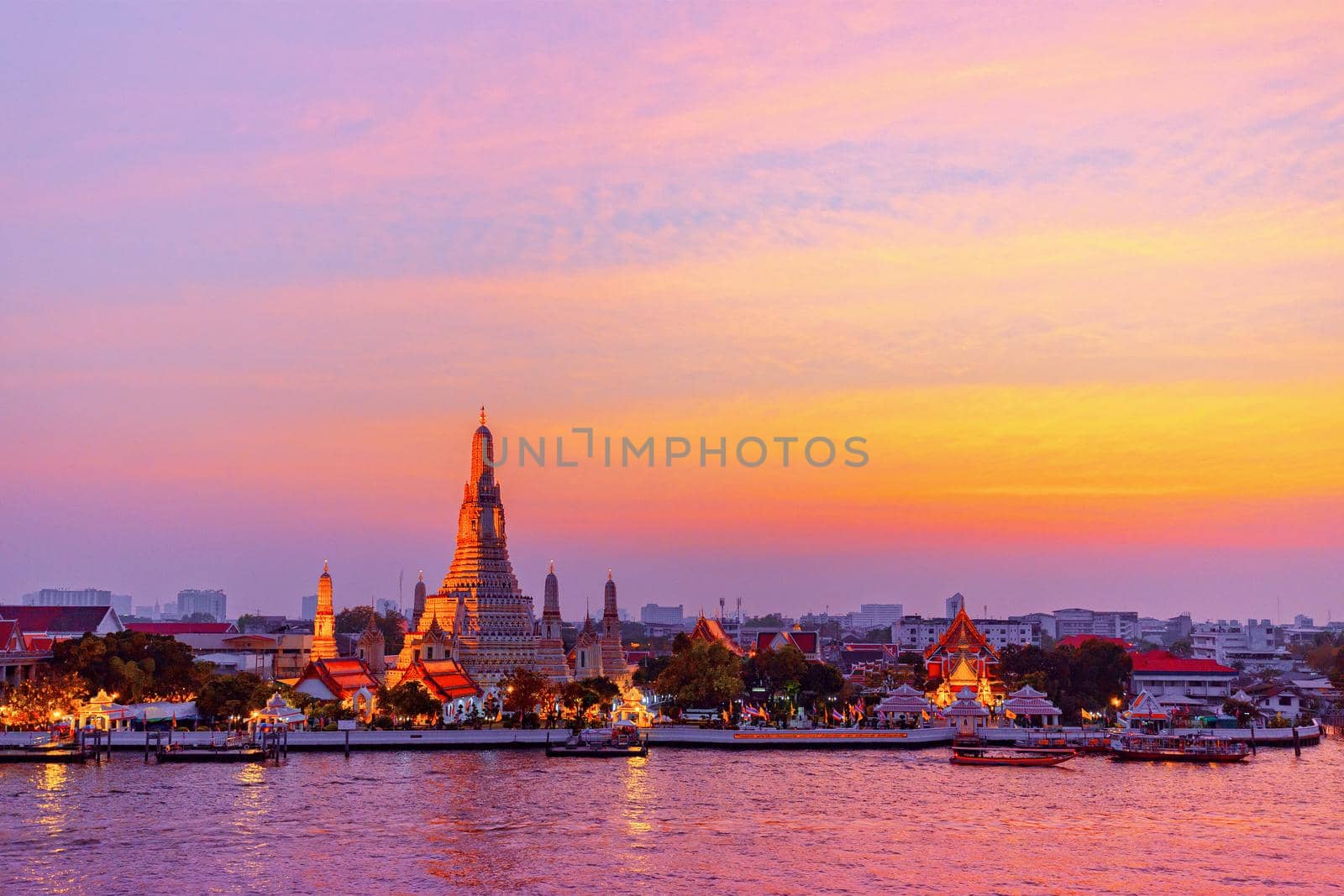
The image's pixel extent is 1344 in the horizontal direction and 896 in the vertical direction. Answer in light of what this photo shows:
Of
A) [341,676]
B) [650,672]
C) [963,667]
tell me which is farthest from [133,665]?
[650,672]

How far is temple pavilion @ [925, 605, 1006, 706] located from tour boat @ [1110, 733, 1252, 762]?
35.8ft

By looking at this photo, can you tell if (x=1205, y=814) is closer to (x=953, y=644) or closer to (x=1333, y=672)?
(x=953, y=644)

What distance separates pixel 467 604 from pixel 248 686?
23643 mm

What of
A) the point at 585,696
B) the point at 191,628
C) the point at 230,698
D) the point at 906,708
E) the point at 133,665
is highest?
the point at 191,628

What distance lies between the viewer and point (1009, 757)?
240ft

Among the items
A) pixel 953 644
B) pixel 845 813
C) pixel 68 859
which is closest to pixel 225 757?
pixel 68 859

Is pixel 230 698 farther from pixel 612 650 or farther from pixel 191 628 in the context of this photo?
pixel 191 628

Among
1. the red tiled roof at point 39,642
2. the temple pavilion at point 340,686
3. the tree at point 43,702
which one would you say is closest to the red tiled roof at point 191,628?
the red tiled roof at point 39,642

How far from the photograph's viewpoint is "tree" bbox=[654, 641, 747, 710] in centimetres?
9312

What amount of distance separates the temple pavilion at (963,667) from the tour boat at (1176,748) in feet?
35.8

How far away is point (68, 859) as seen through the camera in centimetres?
4503

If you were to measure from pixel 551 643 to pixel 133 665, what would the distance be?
28.5 meters

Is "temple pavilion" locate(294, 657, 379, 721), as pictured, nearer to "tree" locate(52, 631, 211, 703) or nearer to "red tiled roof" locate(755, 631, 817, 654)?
"tree" locate(52, 631, 211, 703)

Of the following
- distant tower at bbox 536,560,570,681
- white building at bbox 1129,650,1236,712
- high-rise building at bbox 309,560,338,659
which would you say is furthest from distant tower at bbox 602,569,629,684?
white building at bbox 1129,650,1236,712
